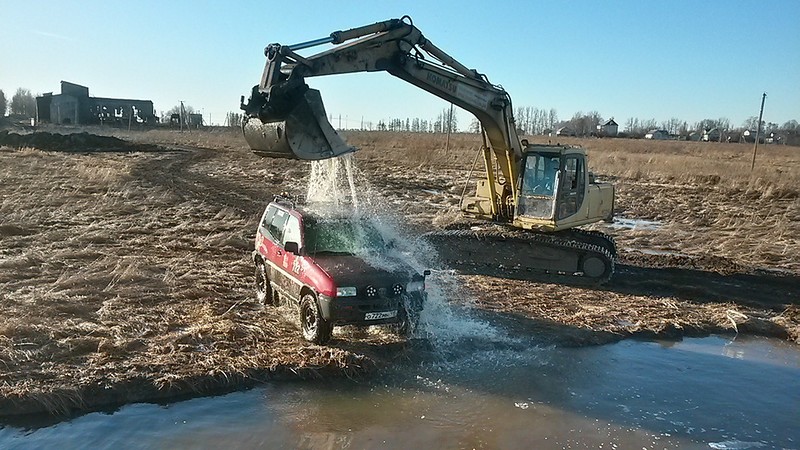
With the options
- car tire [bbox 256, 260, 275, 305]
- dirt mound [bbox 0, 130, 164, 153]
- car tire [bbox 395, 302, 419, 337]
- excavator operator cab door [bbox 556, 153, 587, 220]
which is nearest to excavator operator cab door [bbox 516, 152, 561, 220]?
excavator operator cab door [bbox 556, 153, 587, 220]

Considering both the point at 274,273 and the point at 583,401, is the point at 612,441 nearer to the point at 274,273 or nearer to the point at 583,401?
the point at 583,401

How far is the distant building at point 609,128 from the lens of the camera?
442ft

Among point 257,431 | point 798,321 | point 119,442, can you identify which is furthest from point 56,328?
point 798,321

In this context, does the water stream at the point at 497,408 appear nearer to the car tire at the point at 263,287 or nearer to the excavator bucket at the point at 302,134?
the car tire at the point at 263,287

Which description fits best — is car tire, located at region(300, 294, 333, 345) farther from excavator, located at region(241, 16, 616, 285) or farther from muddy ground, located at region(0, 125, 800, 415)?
excavator, located at region(241, 16, 616, 285)

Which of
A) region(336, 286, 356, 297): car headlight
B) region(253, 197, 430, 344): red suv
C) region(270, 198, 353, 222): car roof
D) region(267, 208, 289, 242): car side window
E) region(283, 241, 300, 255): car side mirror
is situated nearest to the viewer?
region(336, 286, 356, 297): car headlight

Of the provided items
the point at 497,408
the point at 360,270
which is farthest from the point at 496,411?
the point at 360,270

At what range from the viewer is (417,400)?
26.3 ft

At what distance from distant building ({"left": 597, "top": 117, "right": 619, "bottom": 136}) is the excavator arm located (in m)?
122

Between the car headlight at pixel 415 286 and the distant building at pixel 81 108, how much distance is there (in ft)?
272

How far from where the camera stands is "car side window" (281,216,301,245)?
10203 millimetres

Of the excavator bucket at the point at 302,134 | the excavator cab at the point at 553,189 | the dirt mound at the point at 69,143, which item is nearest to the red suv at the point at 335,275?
the excavator bucket at the point at 302,134

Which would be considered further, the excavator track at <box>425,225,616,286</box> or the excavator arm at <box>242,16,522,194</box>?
the excavator track at <box>425,225,616,286</box>

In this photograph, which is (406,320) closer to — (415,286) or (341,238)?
(415,286)
